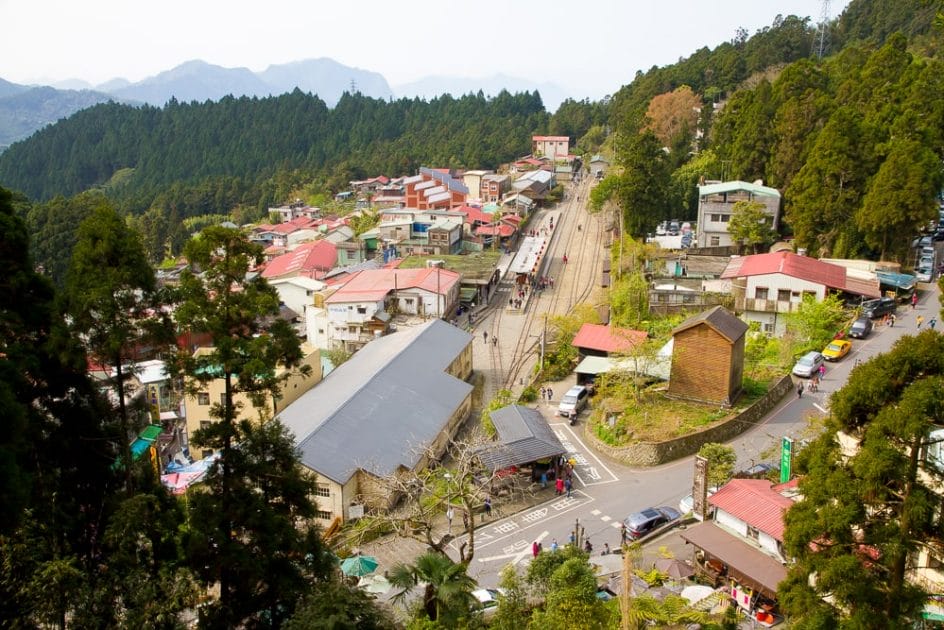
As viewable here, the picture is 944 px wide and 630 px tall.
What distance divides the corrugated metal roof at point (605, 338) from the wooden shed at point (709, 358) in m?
3.46

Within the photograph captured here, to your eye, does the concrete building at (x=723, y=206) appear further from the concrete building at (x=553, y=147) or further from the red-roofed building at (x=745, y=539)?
the concrete building at (x=553, y=147)

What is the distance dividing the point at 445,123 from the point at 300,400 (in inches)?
3444

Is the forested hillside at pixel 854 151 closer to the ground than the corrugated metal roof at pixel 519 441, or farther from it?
farther from it

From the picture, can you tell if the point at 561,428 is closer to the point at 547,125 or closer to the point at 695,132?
the point at 695,132

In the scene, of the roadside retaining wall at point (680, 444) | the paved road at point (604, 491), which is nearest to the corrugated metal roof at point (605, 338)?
the paved road at point (604, 491)

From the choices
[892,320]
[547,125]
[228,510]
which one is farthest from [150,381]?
[547,125]

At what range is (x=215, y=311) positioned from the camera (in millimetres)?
10078

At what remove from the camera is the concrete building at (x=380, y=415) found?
1798cm

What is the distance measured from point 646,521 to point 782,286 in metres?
13.5

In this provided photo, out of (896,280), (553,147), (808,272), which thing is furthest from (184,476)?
(553,147)

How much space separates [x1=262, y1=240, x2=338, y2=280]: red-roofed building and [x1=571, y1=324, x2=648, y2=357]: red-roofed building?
17628 mm

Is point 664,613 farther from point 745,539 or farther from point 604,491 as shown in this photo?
point 604,491

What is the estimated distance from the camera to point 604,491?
61.3ft

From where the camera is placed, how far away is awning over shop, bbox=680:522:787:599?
520 inches
